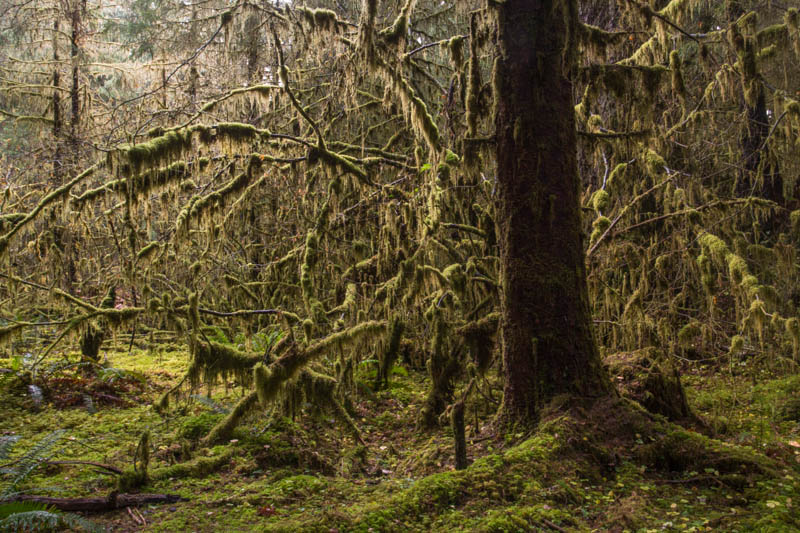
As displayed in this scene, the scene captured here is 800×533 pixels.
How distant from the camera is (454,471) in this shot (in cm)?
352

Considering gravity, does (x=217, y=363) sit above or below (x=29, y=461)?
above

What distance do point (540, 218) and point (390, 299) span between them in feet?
8.95

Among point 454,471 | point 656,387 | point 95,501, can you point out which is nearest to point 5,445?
point 95,501

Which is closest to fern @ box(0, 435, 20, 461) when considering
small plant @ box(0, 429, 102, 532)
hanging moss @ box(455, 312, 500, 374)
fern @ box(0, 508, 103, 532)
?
small plant @ box(0, 429, 102, 532)

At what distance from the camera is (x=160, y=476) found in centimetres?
399

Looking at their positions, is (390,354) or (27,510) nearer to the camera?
(27,510)

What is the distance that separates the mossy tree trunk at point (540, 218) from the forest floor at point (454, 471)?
0.34 metres

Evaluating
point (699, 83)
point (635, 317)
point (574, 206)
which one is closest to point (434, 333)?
point (574, 206)

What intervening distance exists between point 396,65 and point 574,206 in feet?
8.50

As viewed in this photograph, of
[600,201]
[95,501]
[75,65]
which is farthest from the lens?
[75,65]

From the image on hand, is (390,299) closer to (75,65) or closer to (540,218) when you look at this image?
(540,218)

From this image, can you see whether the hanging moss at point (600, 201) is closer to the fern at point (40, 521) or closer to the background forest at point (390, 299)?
the background forest at point (390, 299)

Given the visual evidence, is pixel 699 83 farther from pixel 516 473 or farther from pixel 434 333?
pixel 516 473

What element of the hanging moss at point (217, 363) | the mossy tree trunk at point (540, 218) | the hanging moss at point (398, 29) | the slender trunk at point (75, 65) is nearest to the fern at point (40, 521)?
the hanging moss at point (217, 363)
